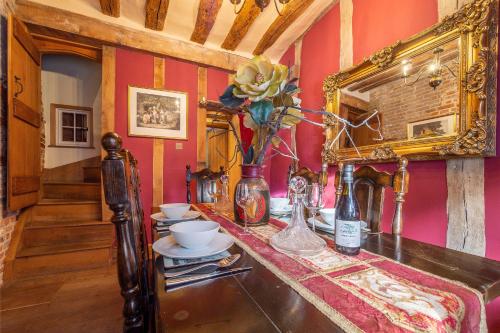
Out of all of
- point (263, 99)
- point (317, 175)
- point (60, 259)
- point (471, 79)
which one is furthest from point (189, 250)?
point (60, 259)

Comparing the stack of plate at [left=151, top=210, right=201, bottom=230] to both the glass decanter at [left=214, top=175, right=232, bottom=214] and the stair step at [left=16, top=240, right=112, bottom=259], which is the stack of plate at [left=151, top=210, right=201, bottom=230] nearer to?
the glass decanter at [left=214, top=175, right=232, bottom=214]

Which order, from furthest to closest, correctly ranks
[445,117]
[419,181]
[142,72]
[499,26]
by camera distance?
[142,72] → [419,181] → [445,117] → [499,26]

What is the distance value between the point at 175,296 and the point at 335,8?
287 cm

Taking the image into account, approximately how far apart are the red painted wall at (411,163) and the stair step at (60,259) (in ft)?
7.70

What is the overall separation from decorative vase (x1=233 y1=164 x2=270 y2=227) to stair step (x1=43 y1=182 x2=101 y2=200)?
2.66 meters

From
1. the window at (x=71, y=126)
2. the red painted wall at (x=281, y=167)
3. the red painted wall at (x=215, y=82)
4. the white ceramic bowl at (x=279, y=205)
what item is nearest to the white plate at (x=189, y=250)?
the white ceramic bowl at (x=279, y=205)

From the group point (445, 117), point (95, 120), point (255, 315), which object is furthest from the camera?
point (95, 120)

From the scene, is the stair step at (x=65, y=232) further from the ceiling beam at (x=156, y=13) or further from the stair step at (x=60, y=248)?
the ceiling beam at (x=156, y=13)

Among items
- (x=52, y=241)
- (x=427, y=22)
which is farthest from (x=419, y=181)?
(x=52, y=241)

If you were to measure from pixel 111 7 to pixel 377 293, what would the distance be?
307 cm

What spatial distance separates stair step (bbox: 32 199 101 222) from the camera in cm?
233

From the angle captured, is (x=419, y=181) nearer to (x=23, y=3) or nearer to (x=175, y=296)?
(x=175, y=296)

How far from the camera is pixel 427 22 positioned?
4.98 ft

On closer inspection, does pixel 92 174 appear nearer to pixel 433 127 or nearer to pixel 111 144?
pixel 111 144
